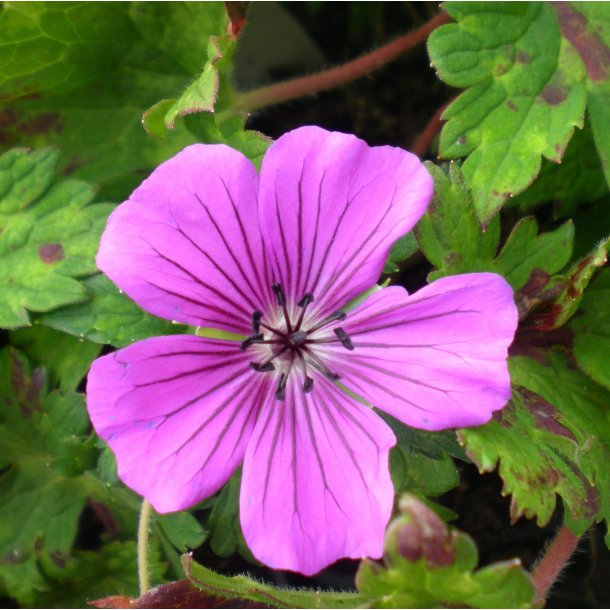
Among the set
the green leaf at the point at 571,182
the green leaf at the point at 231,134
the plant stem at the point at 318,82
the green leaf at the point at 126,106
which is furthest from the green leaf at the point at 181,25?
the green leaf at the point at 571,182

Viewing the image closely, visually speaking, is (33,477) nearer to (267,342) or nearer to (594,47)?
(267,342)

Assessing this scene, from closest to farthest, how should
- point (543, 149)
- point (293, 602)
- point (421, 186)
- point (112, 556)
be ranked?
point (421, 186)
point (293, 602)
point (543, 149)
point (112, 556)

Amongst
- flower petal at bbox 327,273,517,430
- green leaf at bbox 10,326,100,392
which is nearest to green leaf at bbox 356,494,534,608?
flower petal at bbox 327,273,517,430

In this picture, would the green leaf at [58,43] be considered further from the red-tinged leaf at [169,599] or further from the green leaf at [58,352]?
the red-tinged leaf at [169,599]

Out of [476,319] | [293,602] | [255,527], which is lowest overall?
[293,602]

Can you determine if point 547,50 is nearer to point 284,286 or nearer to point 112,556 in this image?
point 284,286

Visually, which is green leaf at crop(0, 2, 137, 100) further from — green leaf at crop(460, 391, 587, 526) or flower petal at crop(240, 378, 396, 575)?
green leaf at crop(460, 391, 587, 526)

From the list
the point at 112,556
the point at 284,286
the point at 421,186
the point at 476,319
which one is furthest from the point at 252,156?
the point at 112,556
